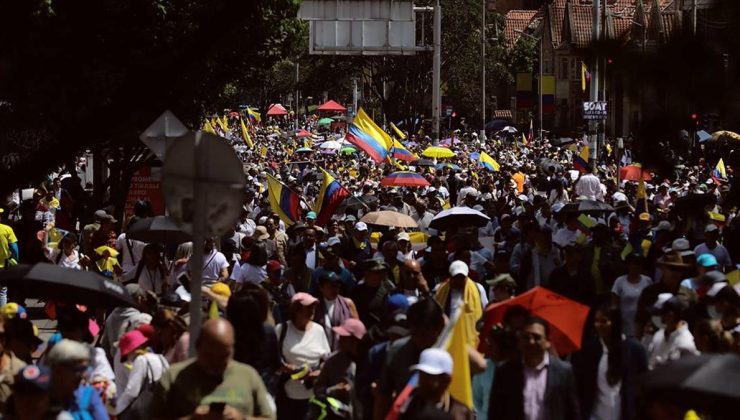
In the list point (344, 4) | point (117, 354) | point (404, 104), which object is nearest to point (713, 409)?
point (117, 354)

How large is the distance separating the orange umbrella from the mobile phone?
303 centimetres

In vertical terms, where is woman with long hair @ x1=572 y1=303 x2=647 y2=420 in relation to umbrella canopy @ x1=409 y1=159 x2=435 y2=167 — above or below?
below

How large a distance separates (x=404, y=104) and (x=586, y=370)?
2668 inches

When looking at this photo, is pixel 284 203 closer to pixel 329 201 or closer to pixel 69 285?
pixel 329 201

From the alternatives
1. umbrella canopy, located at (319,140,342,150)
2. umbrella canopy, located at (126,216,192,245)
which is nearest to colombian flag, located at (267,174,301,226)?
umbrella canopy, located at (126,216,192,245)

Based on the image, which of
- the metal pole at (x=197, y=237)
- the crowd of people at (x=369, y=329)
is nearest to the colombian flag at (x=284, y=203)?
the crowd of people at (x=369, y=329)

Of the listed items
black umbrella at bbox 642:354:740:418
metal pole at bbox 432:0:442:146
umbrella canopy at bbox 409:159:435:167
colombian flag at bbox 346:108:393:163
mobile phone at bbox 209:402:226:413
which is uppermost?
metal pole at bbox 432:0:442:146

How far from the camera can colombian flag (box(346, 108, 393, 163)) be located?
3141cm

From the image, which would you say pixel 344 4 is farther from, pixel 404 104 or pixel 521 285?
pixel 404 104

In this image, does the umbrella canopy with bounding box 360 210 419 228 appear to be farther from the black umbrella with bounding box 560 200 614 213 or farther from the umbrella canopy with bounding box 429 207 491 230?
the black umbrella with bounding box 560 200 614 213

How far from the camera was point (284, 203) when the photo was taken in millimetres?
19984

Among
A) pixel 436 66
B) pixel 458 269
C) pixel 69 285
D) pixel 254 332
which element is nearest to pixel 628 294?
pixel 458 269

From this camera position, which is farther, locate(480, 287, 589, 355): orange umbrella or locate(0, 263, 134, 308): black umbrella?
locate(0, 263, 134, 308): black umbrella

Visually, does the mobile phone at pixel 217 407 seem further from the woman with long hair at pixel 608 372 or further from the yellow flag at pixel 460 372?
the woman with long hair at pixel 608 372
